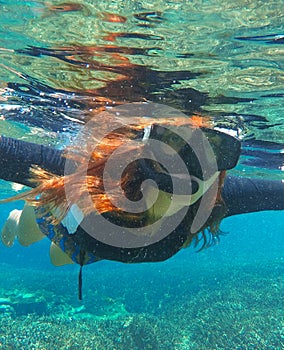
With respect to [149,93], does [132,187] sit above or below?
below

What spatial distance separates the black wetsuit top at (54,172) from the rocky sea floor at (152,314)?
10.8 meters

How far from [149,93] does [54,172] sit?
5.56 m

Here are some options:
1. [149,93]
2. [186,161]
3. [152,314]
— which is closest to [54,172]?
[186,161]

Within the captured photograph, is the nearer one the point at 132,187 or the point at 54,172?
the point at 132,187

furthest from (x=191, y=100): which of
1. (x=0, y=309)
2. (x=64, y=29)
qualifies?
(x=0, y=309)

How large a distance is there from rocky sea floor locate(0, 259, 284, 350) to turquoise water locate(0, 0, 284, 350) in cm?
8

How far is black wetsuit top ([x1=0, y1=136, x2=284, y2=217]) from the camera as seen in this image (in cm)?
416

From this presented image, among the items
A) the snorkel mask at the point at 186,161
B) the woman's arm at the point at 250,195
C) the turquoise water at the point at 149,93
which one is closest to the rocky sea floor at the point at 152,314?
the turquoise water at the point at 149,93

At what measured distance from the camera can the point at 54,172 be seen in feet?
14.3

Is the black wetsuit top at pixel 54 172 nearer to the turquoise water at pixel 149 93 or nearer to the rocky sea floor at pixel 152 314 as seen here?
the turquoise water at pixel 149 93

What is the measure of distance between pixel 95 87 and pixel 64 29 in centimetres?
292

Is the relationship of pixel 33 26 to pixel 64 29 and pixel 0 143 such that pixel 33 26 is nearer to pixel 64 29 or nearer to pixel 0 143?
pixel 64 29

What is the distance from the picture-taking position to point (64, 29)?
245 inches

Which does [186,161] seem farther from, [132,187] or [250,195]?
[250,195]
